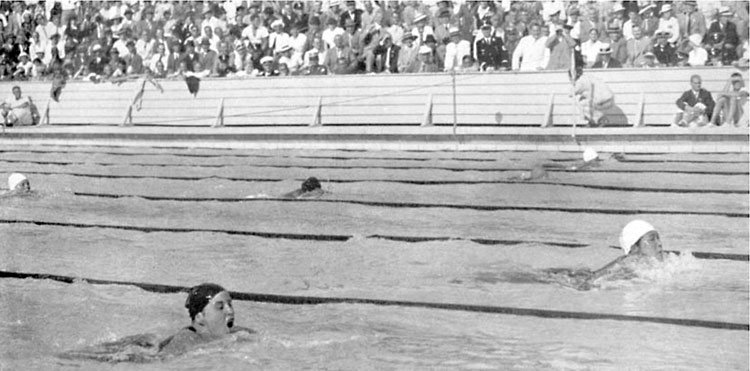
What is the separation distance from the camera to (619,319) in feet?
25.6

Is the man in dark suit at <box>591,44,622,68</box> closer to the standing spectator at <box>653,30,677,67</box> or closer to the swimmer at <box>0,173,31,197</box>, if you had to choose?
the standing spectator at <box>653,30,677,67</box>

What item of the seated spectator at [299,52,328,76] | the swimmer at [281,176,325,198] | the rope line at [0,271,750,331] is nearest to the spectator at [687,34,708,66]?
the seated spectator at [299,52,328,76]

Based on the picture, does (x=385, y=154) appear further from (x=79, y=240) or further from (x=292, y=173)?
(x=79, y=240)

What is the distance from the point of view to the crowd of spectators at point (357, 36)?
699 inches

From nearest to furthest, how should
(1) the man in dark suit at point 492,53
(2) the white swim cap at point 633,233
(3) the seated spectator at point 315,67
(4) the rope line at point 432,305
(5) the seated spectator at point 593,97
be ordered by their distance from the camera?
(4) the rope line at point 432,305
(2) the white swim cap at point 633,233
(5) the seated spectator at point 593,97
(1) the man in dark suit at point 492,53
(3) the seated spectator at point 315,67

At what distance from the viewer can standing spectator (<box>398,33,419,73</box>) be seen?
2009 centimetres

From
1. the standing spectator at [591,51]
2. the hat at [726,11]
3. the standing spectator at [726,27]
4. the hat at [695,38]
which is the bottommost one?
the standing spectator at [591,51]

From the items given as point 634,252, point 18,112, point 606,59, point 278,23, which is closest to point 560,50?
point 606,59

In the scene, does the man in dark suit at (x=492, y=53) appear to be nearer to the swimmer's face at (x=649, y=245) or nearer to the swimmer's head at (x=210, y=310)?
the swimmer's face at (x=649, y=245)

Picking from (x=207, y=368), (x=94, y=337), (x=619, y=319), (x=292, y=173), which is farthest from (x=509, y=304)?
(x=292, y=173)

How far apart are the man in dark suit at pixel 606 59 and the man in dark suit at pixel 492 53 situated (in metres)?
1.77

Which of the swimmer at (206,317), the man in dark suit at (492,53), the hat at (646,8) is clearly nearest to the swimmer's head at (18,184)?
the man in dark suit at (492,53)

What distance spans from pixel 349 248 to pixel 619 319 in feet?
11.8

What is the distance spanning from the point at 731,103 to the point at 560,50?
2.99 meters
